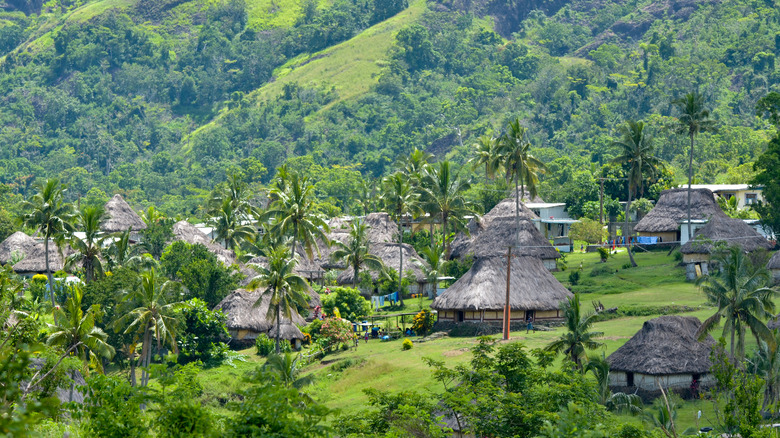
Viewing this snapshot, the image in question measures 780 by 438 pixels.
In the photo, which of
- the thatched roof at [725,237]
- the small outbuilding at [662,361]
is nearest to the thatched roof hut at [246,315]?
the small outbuilding at [662,361]

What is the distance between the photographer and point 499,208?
85.8 m

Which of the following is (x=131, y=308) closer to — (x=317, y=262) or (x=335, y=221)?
(x=317, y=262)

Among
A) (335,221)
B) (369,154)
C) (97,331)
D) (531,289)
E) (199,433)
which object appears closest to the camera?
(199,433)

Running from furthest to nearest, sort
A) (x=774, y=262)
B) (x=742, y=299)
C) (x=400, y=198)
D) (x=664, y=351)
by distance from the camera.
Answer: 1. (x=400, y=198)
2. (x=774, y=262)
3. (x=664, y=351)
4. (x=742, y=299)

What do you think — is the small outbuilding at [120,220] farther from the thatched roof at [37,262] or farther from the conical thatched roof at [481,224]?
the conical thatched roof at [481,224]

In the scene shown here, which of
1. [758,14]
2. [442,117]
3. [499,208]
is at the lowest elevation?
[499,208]

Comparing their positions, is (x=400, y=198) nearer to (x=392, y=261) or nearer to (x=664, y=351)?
(x=392, y=261)

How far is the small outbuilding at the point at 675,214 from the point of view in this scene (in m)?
79.1

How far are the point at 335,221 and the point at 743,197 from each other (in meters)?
38.4

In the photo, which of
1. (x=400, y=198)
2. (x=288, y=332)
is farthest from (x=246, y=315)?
(x=400, y=198)

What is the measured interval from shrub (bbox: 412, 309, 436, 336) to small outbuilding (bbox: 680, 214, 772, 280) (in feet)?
57.8

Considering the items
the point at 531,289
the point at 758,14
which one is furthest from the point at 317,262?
the point at 758,14

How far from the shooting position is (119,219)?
3789 inches

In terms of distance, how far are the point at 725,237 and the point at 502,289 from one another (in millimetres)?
18265
